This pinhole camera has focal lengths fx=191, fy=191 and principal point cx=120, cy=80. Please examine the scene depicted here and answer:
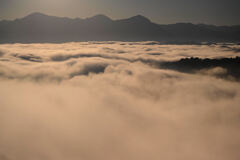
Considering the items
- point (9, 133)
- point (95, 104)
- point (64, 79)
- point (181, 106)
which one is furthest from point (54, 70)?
point (9, 133)

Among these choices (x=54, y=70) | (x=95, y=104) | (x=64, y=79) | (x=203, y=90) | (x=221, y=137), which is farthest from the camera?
(x=54, y=70)

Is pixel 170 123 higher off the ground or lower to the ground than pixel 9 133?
lower

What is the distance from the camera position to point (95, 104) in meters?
73.1

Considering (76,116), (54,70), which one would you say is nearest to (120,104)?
(76,116)

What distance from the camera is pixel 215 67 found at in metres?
149

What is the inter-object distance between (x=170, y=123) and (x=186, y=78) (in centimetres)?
8463

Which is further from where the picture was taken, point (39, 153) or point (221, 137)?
point (221, 137)

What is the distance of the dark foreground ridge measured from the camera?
143m

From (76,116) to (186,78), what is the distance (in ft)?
313

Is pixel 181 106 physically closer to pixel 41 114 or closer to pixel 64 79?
pixel 41 114

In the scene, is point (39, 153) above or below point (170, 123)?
above

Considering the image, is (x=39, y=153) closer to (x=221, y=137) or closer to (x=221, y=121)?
(x=221, y=137)

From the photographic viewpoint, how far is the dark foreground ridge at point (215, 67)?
468 feet

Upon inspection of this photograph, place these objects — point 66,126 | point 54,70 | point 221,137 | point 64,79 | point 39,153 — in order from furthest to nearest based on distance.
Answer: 1. point 54,70
2. point 64,79
3. point 66,126
4. point 221,137
5. point 39,153
